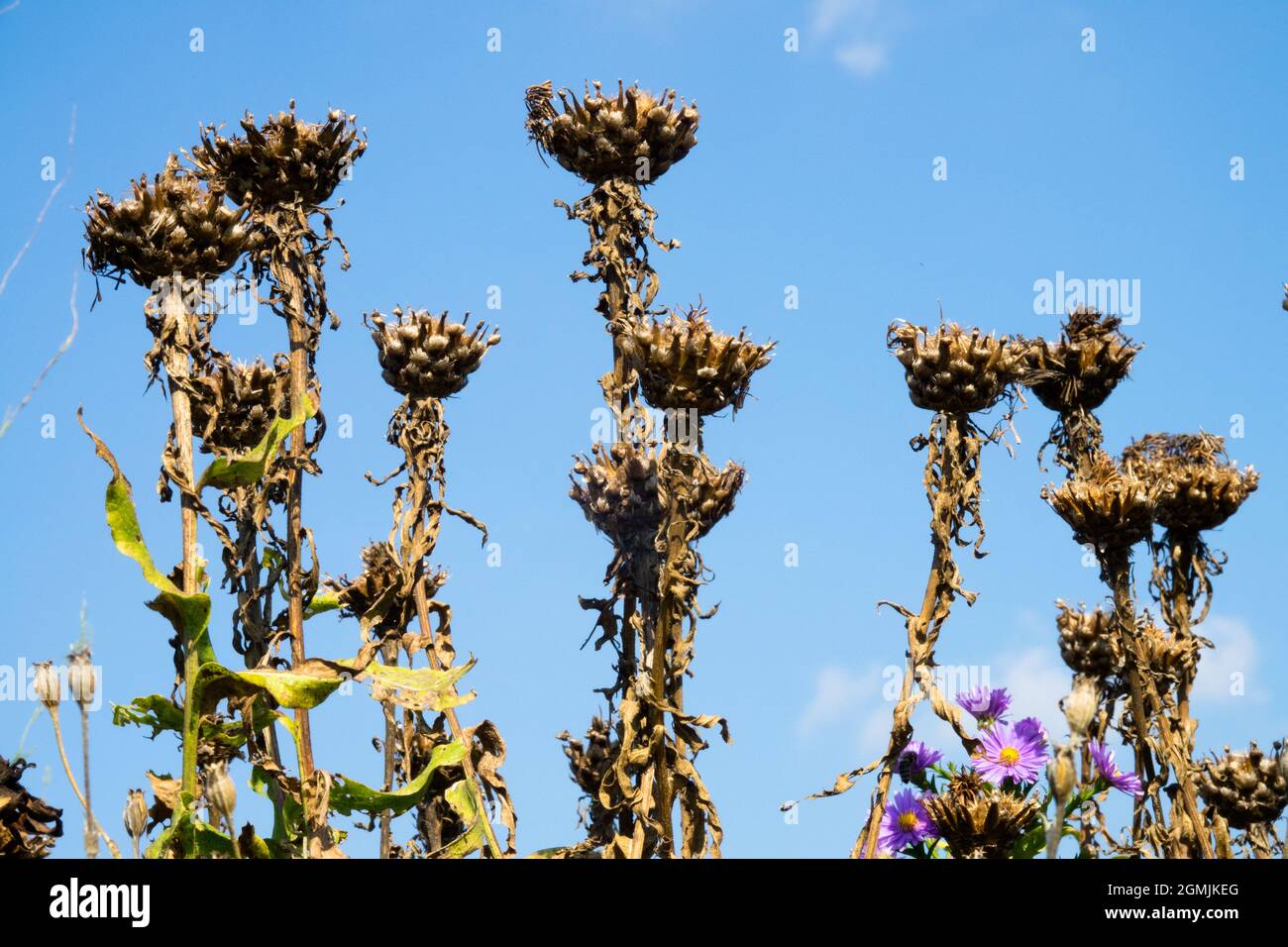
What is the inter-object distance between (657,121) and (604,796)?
11.8ft

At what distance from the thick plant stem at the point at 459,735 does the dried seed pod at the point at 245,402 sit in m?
1.04

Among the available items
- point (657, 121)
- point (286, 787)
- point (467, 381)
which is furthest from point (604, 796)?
point (657, 121)

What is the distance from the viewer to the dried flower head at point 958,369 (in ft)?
21.7

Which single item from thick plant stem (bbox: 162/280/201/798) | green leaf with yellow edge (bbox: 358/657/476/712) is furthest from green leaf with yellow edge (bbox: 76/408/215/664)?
green leaf with yellow edge (bbox: 358/657/476/712)

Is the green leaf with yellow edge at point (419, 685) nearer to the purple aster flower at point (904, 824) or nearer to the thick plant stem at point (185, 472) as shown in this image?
the thick plant stem at point (185, 472)

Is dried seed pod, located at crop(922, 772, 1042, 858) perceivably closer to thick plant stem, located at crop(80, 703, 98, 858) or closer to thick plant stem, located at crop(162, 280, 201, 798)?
thick plant stem, located at crop(162, 280, 201, 798)

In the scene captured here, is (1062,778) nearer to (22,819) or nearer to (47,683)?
(47,683)

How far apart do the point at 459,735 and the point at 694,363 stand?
69.5 inches

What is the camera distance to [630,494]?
6.97 metres

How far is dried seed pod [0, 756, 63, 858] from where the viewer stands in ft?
17.4

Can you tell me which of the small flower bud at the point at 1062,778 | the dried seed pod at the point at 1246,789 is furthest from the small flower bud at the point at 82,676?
the dried seed pod at the point at 1246,789

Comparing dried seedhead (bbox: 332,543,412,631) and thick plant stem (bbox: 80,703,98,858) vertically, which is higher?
dried seedhead (bbox: 332,543,412,631)

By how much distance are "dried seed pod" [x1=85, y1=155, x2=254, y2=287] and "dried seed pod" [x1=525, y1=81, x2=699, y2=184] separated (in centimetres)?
244

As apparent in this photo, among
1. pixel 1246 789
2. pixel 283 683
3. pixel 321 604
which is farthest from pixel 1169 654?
pixel 283 683
